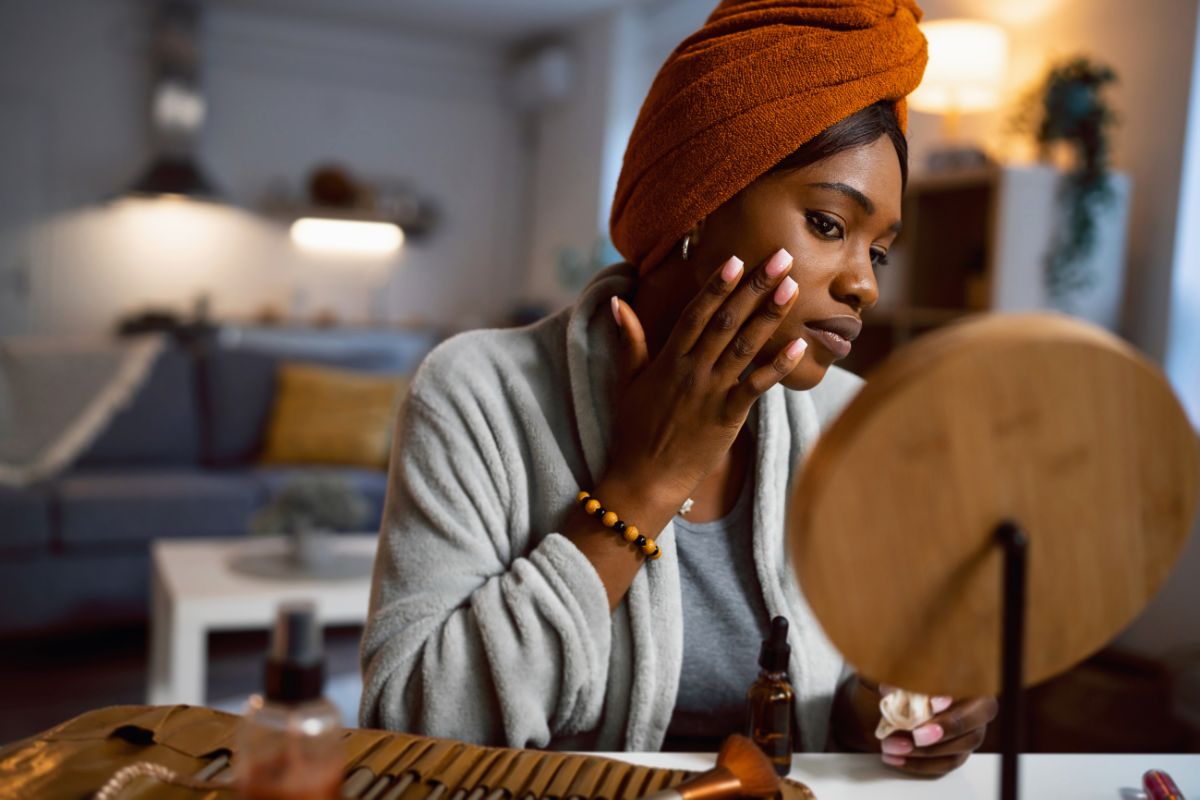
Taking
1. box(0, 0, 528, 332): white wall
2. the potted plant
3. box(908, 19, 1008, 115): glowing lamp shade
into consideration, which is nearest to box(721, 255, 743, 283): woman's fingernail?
the potted plant

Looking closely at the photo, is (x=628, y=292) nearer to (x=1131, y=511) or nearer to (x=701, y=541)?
(x=701, y=541)

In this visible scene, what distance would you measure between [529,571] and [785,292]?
1.01 ft

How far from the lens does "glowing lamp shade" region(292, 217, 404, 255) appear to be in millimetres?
6379

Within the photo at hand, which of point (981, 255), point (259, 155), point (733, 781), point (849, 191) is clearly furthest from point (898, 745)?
point (259, 155)

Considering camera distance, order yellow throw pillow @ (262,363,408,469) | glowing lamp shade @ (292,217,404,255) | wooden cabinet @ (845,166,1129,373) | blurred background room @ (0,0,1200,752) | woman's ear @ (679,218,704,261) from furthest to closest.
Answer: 1. glowing lamp shade @ (292,217,404,255)
2. yellow throw pillow @ (262,363,408,469)
3. wooden cabinet @ (845,166,1129,373)
4. blurred background room @ (0,0,1200,752)
5. woman's ear @ (679,218,704,261)

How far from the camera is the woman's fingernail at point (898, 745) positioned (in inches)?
30.1

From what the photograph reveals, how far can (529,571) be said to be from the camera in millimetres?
812

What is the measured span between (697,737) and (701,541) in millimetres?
190

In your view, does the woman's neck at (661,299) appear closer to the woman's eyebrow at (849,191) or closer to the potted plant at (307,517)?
the woman's eyebrow at (849,191)

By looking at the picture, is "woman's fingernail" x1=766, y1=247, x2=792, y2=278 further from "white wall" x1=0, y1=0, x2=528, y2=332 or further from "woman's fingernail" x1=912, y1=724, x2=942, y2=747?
"white wall" x1=0, y1=0, x2=528, y2=332

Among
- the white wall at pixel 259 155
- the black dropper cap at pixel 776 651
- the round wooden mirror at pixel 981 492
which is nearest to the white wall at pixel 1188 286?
the black dropper cap at pixel 776 651

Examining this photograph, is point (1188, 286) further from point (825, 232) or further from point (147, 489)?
point (147, 489)

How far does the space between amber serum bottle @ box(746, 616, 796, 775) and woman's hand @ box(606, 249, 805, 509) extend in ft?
0.47

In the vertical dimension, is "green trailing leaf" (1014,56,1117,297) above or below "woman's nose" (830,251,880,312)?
above
